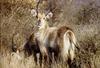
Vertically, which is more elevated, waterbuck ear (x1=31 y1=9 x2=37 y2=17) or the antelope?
waterbuck ear (x1=31 y1=9 x2=37 y2=17)

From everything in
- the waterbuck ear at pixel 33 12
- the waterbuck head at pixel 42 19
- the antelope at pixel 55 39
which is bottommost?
the antelope at pixel 55 39

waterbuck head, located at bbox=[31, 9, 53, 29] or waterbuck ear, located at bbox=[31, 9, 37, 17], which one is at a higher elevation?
waterbuck ear, located at bbox=[31, 9, 37, 17]

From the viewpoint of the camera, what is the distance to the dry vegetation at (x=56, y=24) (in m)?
4.00

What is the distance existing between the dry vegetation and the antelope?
7 cm

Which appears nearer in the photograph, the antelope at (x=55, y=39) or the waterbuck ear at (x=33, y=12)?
the antelope at (x=55, y=39)

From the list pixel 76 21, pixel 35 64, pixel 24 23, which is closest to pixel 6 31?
pixel 24 23

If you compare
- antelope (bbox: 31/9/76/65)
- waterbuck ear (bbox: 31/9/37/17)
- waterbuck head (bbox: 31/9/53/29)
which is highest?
waterbuck ear (bbox: 31/9/37/17)

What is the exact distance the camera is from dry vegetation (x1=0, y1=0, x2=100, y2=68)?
400cm

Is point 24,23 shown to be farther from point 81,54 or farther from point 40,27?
point 81,54

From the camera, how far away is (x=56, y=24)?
4.09 m

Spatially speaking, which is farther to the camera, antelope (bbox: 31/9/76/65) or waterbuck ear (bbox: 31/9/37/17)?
waterbuck ear (bbox: 31/9/37/17)

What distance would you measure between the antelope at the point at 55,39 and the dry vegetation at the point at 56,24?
0.07m

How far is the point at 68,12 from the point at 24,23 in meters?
0.51

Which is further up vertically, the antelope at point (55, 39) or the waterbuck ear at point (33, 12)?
the waterbuck ear at point (33, 12)
